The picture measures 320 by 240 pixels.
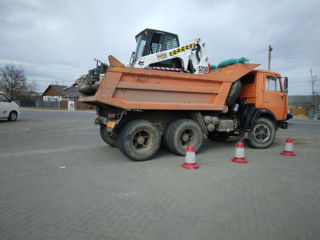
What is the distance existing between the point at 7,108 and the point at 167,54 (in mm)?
13156

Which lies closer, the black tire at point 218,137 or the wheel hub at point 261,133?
the wheel hub at point 261,133

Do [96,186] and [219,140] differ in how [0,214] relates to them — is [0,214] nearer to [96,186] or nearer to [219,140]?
[96,186]

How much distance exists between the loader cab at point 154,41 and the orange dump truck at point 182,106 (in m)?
1.69

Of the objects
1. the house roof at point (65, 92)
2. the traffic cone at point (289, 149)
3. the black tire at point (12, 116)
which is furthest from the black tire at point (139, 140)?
the house roof at point (65, 92)

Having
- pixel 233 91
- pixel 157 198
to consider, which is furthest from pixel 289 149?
pixel 157 198

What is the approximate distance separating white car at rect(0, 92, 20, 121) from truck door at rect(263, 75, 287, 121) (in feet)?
50.1

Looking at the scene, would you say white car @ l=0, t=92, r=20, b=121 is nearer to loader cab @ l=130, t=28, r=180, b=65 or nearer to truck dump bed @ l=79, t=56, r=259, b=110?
truck dump bed @ l=79, t=56, r=259, b=110

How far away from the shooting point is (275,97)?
7418 millimetres

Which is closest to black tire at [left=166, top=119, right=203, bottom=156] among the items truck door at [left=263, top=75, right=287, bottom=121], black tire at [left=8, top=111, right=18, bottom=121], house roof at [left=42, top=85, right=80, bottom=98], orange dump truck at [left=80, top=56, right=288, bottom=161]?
orange dump truck at [left=80, top=56, right=288, bottom=161]

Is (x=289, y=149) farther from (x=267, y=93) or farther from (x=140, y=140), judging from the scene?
(x=140, y=140)

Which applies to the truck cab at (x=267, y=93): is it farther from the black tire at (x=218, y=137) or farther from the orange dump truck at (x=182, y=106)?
the black tire at (x=218, y=137)

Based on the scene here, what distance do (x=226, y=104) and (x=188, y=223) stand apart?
496cm

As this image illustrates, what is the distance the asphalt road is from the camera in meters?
2.52

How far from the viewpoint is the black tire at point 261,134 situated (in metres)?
7.15
